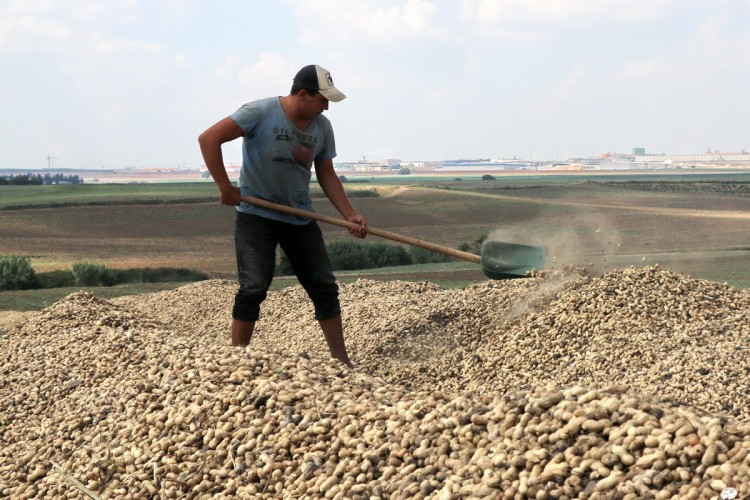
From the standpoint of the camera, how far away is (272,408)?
12.8 ft

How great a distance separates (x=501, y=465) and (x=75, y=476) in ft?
6.25

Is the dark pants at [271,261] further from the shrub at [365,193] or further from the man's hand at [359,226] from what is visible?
the shrub at [365,193]

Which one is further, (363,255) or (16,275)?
(363,255)

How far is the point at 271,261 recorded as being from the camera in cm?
549

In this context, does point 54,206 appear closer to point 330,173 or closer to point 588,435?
point 330,173

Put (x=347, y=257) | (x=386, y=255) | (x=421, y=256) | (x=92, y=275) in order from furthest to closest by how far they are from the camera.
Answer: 1. (x=421, y=256)
2. (x=386, y=255)
3. (x=347, y=257)
4. (x=92, y=275)

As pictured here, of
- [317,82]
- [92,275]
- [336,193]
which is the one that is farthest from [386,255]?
[317,82]

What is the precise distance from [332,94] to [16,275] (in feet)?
32.0

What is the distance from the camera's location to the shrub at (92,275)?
561 inches

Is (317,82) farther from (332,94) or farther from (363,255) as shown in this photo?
(363,255)

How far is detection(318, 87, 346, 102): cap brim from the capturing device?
5.28 meters

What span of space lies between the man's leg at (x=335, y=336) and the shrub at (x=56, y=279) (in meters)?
9.35

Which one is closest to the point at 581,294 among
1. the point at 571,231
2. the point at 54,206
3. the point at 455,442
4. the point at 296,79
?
the point at 571,231

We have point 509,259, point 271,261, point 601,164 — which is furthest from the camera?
point 601,164
